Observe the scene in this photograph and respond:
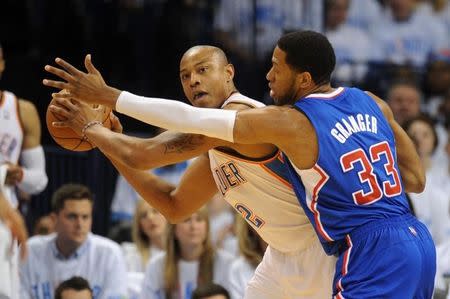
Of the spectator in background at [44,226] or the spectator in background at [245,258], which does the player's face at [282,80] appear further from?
the spectator in background at [44,226]

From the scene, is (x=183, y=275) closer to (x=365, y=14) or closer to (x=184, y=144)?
(x=184, y=144)

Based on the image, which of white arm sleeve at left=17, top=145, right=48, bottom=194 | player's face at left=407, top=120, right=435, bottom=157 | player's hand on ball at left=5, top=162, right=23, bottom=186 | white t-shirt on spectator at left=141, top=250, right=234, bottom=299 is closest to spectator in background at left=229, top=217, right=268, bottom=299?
white t-shirt on spectator at left=141, top=250, right=234, bottom=299

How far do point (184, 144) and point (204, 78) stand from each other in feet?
1.50

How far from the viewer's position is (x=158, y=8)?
1090 centimetres

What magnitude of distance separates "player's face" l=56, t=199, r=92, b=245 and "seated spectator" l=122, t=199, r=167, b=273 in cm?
59

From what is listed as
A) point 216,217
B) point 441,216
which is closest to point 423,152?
point 441,216

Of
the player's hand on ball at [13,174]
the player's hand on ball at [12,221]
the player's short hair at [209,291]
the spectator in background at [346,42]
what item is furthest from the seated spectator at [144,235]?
the spectator in background at [346,42]

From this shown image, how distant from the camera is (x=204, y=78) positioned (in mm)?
5871

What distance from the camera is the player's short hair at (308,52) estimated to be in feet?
17.9

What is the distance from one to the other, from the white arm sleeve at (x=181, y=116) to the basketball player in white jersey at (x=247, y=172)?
0.60 ft

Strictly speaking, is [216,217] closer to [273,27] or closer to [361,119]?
[273,27]

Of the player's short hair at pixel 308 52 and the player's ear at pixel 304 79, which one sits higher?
the player's short hair at pixel 308 52

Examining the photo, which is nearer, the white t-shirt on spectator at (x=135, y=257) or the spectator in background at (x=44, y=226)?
the white t-shirt on spectator at (x=135, y=257)

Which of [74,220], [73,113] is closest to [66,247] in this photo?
[74,220]
